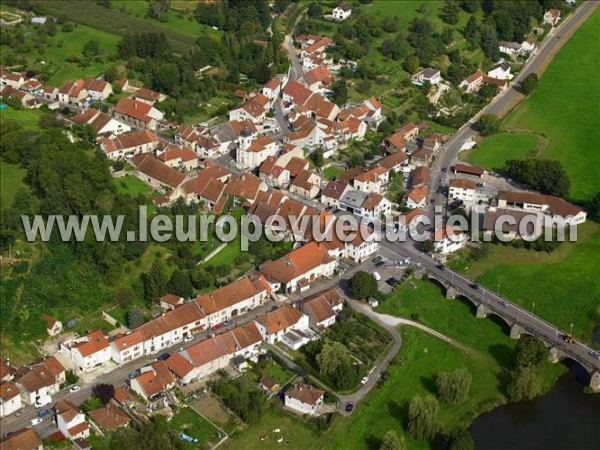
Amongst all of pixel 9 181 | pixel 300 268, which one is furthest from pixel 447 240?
pixel 9 181

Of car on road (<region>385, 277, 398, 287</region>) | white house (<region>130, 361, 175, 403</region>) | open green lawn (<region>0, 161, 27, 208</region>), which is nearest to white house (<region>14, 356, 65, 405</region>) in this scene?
white house (<region>130, 361, 175, 403</region>)

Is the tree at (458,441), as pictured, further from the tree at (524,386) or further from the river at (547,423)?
the tree at (524,386)

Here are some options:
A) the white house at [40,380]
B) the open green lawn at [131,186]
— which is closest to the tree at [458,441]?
the white house at [40,380]

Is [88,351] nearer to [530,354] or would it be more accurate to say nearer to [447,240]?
[530,354]

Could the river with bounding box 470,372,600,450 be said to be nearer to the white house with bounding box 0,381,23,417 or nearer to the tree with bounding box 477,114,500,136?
the white house with bounding box 0,381,23,417

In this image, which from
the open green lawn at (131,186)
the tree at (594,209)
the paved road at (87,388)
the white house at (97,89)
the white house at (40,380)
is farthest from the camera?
the white house at (97,89)

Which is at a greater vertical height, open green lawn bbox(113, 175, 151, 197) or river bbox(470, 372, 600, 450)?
river bbox(470, 372, 600, 450)
